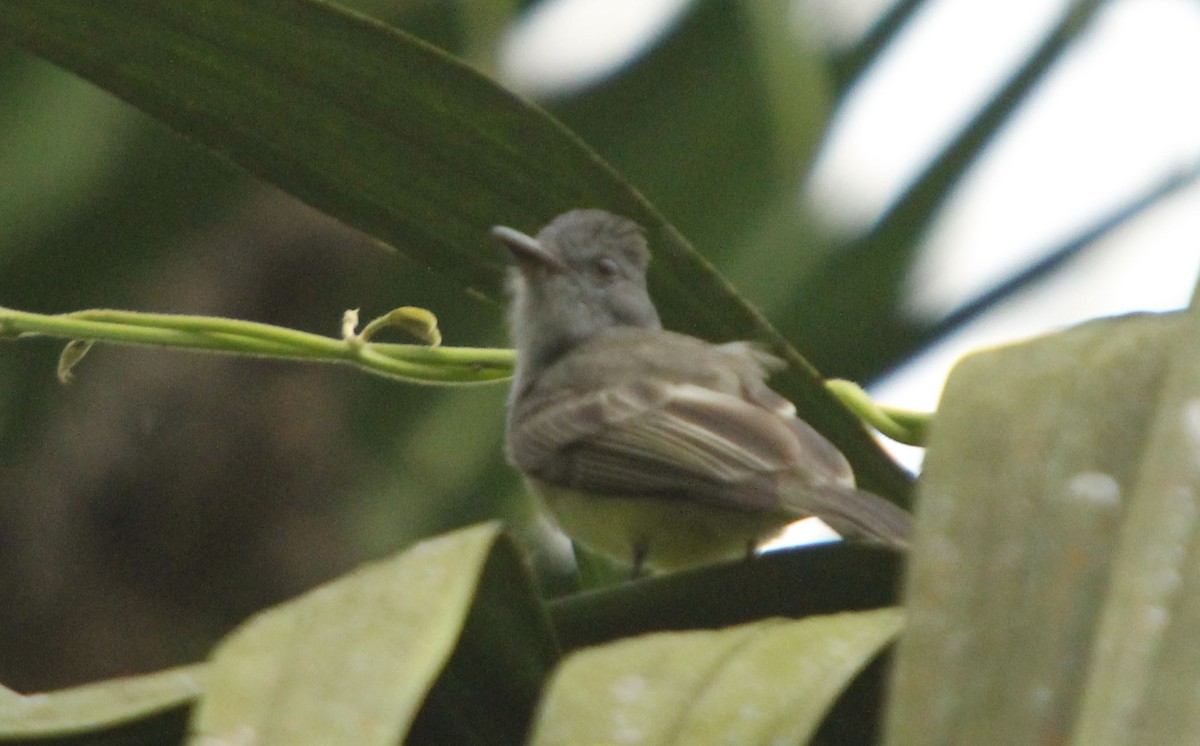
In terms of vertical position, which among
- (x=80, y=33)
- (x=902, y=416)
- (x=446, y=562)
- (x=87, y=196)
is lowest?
(x=446, y=562)

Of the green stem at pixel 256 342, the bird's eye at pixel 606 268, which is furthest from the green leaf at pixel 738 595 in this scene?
the bird's eye at pixel 606 268

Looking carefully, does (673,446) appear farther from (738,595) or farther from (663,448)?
(738,595)

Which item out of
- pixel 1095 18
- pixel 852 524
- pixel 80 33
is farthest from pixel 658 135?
pixel 80 33

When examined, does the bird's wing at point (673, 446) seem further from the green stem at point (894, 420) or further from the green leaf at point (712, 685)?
the green leaf at point (712, 685)

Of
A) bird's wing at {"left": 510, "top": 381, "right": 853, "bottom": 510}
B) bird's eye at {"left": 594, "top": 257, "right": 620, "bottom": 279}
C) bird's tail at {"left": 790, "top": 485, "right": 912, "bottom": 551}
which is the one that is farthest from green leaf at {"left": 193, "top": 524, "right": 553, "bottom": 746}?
bird's eye at {"left": 594, "top": 257, "right": 620, "bottom": 279}

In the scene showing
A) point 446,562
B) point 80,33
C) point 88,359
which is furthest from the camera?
point 88,359

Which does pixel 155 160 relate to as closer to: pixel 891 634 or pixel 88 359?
pixel 88 359

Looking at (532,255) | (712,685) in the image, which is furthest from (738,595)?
(532,255)
